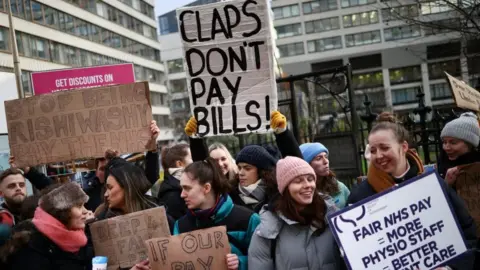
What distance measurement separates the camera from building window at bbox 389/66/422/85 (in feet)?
230

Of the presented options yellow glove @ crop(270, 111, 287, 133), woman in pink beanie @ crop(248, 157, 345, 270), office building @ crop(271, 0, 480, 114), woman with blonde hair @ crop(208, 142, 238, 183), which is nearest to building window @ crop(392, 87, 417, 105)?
office building @ crop(271, 0, 480, 114)

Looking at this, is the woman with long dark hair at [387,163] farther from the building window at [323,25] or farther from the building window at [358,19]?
the building window at [358,19]

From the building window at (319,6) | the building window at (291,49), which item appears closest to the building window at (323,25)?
the building window at (319,6)

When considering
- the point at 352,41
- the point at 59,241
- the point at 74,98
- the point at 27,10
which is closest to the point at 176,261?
the point at 59,241

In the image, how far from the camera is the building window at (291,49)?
68.9 meters

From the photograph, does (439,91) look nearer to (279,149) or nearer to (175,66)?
(175,66)

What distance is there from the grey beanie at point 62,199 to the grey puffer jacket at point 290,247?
1.26 m

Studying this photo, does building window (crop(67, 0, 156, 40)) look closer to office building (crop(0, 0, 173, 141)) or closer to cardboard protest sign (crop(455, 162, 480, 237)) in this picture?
office building (crop(0, 0, 173, 141))

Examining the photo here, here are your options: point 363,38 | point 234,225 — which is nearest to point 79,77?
point 234,225

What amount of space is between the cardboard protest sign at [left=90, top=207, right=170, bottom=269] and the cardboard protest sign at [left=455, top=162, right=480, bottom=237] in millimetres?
2292

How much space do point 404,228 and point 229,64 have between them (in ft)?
6.86

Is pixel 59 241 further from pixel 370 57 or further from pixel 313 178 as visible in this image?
pixel 370 57

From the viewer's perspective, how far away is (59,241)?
3.42 m

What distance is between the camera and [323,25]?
217ft
